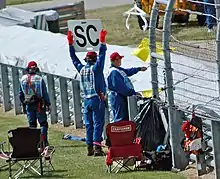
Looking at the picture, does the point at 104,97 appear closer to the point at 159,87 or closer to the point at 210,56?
the point at 159,87

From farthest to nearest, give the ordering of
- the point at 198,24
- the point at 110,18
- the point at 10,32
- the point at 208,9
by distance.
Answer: the point at 110,18 → the point at 198,24 → the point at 10,32 → the point at 208,9

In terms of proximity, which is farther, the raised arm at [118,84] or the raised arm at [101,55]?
the raised arm at [118,84]

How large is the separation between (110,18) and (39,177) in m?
23.0

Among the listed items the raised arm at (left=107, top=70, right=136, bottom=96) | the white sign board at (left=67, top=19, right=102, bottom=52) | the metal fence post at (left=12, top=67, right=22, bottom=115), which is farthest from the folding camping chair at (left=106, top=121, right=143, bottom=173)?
the metal fence post at (left=12, top=67, right=22, bottom=115)

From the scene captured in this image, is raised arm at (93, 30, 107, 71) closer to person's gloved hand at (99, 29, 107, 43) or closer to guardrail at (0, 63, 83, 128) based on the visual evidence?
person's gloved hand at (99, 29, 107, 43)

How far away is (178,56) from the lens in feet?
59.1

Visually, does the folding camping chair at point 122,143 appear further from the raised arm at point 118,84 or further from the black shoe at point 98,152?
the black shoe at point 98,152

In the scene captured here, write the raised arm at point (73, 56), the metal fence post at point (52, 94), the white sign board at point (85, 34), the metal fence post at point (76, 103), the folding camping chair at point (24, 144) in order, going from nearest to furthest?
1. the folding camping chair at point (24, 144)
2. the raised arm at point (73, 56)
3. the white sign board at point (85, 34)
4. the metal fence post at point (76, 103)
5. the metal fence post at point (52, 94)

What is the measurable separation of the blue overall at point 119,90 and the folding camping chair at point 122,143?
131cm

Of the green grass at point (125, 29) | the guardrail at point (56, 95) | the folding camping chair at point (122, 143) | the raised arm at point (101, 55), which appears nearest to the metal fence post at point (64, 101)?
the guardrail at point (56, 95)

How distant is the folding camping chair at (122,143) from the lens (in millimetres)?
17016

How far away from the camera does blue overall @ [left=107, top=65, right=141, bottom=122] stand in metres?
18.3

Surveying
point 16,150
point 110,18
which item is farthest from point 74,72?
point 110,18

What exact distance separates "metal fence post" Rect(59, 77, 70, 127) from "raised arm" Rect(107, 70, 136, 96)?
12.6ft
